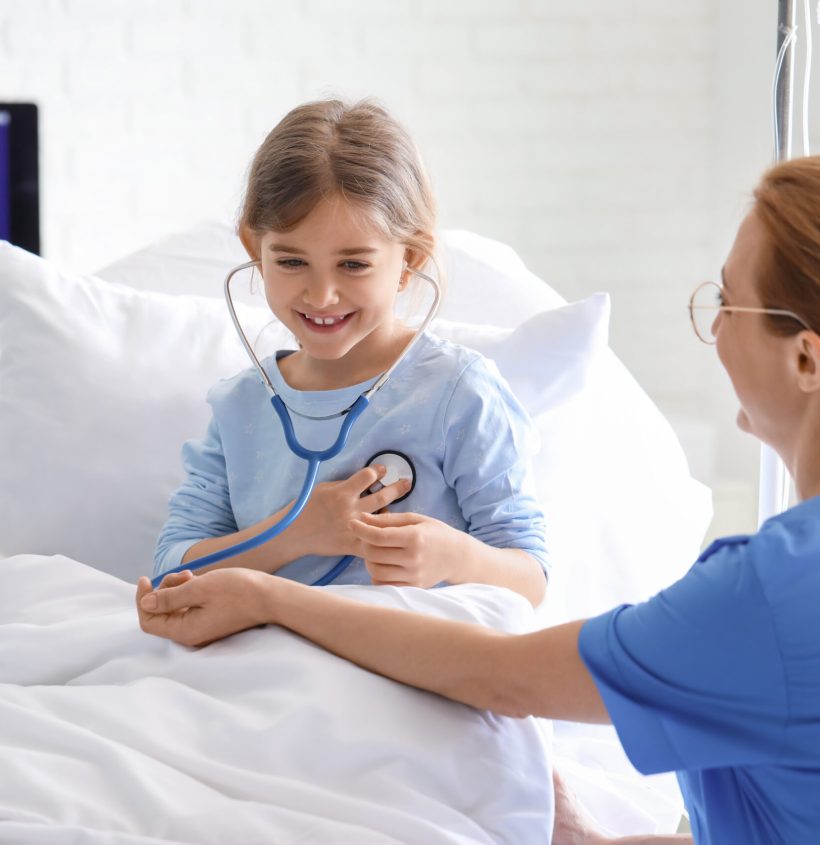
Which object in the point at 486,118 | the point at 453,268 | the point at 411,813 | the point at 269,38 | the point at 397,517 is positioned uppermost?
the point at 269,38

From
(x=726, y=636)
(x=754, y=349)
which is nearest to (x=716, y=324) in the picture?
(x=754, y=349)

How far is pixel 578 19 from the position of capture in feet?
9.20

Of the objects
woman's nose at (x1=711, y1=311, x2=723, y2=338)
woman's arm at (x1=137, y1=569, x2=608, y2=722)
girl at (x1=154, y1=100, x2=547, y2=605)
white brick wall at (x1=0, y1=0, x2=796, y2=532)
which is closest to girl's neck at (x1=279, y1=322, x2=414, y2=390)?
girl at (x1=154, y1=100, x2=547, y2=605)

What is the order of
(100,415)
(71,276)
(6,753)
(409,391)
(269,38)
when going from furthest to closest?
(269,38) < (71,276) < (100,415) < (409,391) < (6,753)

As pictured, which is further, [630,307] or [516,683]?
[630,307]

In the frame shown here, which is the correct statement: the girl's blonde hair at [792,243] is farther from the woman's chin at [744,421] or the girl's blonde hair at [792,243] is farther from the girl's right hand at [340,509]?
the girl's right hand at [340,509]

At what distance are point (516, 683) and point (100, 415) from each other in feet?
2.77

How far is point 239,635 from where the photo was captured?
41.3 inches

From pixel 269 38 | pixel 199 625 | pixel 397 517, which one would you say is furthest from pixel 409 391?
pixel 269 38

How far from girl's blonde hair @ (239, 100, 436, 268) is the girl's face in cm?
2

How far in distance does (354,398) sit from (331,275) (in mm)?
158

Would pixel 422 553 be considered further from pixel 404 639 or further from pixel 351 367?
pixel 351 367

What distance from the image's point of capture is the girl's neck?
137cm

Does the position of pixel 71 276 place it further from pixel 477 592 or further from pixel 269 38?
pixel 269 38
